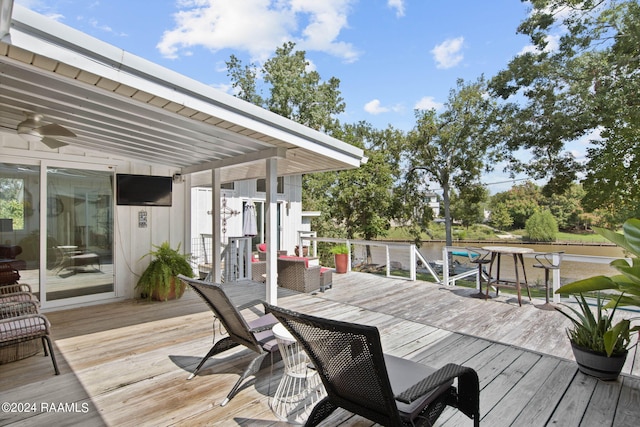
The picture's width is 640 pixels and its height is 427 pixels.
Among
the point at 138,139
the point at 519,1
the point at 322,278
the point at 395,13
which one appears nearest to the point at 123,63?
the point at 138,139

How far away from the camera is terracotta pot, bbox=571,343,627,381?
9.32 feet

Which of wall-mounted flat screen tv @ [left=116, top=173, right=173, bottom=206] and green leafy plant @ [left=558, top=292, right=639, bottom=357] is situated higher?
wall-mounted flat screen tv @ [left=116, top=173, right=173, bottom=206]

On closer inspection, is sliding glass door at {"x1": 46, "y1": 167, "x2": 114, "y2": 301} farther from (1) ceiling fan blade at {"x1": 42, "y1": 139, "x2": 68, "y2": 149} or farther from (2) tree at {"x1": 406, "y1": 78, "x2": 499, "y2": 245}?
(2) tree at {"x1": 406, "y1": 78, "x2": 499, "y2": 245}

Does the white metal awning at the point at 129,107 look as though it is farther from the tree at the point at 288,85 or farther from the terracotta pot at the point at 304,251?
the tree at the point at 288,85

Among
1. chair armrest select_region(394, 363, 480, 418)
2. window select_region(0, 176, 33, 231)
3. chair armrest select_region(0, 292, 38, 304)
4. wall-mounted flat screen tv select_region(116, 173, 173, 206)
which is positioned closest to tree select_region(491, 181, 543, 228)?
wall-mounted flat screen tv select_region(116, 173, 173, 206)

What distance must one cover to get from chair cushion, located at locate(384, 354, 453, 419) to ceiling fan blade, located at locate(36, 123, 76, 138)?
3693 mm

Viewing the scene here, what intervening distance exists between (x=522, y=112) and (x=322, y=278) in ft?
38.4

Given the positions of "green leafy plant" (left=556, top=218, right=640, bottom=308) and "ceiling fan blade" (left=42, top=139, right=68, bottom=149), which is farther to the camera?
"ceiling fan blade" (left=42, top=139, right=68, bottom=149)

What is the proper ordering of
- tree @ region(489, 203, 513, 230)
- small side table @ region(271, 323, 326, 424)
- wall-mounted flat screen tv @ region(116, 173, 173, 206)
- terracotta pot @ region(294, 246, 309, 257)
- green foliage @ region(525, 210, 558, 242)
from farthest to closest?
tree @ region(489, 203, 513, 230)
green foliage @ region(525, 210, 558, 242)
terracotta pot @ region(294, 246, 309, 257)
wall-mounted flat screen tv @ region(116, 173, 173, 206)
small side table @ region(271, 323, 326, 424)

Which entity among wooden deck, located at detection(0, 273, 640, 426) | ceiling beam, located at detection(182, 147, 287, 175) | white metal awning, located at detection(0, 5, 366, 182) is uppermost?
white metal awning, located at detection(0, 5, 366, 182)

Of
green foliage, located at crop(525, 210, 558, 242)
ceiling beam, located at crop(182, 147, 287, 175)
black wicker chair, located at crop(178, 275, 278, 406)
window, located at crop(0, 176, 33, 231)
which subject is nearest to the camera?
black wicker chair, located at crop(178, 275, 278, 406)

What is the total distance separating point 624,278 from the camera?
2.48 meters

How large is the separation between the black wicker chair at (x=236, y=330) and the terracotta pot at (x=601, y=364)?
2.74 m

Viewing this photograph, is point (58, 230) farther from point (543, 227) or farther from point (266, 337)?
point (543, 227)
